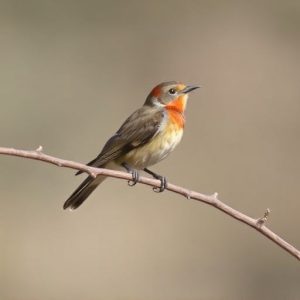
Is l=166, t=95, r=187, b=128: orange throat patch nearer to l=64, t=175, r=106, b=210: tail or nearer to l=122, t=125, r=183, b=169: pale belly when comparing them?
l=122, t=125, r=183, b=169: pale belly

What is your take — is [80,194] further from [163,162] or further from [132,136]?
[163,162]

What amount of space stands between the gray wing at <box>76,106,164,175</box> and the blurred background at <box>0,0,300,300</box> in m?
3.65

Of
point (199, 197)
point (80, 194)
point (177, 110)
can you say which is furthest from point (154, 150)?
point (199, 197)

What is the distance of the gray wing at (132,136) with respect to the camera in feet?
19.1

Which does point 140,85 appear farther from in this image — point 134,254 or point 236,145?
point 134,254

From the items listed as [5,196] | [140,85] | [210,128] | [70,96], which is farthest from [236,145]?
[5,196]

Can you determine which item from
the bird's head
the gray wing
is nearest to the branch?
the gray wing

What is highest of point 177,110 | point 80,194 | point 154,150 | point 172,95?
point 172,95

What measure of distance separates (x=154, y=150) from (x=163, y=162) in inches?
210

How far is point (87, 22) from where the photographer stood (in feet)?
43.2

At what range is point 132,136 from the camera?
5926 millimetres

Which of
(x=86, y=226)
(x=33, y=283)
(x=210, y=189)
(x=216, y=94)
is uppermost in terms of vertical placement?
(x=216, y=94)

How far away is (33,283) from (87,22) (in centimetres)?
463

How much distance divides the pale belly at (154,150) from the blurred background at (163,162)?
365 cm
